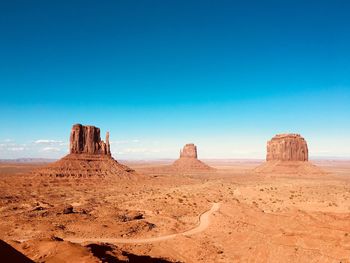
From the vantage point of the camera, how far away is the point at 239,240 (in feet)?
102

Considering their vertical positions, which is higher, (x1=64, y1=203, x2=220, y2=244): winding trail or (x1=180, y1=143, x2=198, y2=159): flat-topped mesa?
(x1=180, y1=143, x2=198, y2=159): flat-topped mesa

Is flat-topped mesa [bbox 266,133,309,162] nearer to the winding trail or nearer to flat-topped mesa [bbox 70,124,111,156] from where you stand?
flat-topped mesa [bbox 70,124,111,156]

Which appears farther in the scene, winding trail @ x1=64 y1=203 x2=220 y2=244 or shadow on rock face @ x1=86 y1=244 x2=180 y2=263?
winding trail @ x1=64 y1=203 x2=220 y2=244

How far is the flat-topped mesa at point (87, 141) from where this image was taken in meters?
104

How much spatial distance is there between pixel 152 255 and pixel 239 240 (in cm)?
998

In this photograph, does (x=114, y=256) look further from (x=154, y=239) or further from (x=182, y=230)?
(x=182, y=230)

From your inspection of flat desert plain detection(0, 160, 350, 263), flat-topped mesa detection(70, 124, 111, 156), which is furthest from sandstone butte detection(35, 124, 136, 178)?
flat desert plain detection(0, 160, 350, 263)

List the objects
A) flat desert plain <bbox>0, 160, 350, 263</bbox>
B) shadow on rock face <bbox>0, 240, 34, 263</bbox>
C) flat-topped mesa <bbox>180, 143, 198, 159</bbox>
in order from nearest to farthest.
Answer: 1. shadow on rock face <bbox>0, 240, 34, 263</bbox>
2. flat desert plain <bbox>0, 160, 350, 263</bbox>
3. flat-topped mesa <bbox>180, 143, 198, 159</bbox>

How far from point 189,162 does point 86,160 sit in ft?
304

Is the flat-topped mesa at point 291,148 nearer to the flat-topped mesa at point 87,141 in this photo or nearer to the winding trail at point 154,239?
the flat-topped mesa at point 87,141

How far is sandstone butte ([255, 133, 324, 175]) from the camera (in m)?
132

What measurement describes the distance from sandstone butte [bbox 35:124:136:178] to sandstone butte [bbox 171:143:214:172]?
76.5m

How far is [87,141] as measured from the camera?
10619 centimetres

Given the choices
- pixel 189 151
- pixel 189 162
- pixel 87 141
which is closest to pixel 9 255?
pixel 87 141
